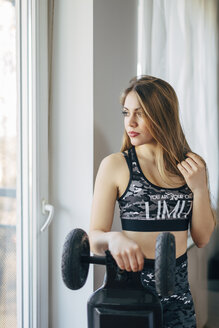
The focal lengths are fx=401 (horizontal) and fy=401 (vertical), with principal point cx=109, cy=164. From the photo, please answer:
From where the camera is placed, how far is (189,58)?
1944 millimetres

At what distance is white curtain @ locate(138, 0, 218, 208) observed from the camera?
1.78m

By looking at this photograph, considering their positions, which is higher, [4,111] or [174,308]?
[4,111]

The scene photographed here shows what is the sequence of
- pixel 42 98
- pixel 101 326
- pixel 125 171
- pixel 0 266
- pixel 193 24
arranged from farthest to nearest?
1. pixel 193 24
2. pixel 42 98
3. pixel 0 266
4. pixel 125 171
5. pixel 101 326

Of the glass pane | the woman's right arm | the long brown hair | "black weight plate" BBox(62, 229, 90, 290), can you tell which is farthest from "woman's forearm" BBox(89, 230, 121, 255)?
the glass pane

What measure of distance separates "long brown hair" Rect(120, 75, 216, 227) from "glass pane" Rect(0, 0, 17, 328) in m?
0.53

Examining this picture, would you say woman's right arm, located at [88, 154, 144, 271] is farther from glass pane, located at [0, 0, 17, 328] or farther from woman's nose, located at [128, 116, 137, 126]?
glass pane, located at [0, 0, 17, 328]

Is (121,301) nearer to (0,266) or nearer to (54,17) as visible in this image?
(0,266)

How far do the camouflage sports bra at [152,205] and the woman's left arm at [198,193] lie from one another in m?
0.02

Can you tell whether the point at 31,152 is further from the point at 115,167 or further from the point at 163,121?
the point at 163,121

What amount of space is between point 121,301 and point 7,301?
770mm

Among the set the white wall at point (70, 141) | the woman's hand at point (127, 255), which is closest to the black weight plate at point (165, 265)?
the woman's hand at point (127, 255)

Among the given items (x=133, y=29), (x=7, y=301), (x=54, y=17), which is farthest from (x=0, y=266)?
(x=133, y=29)

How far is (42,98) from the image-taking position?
162 centimetres

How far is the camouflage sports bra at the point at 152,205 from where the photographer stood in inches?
42.4
